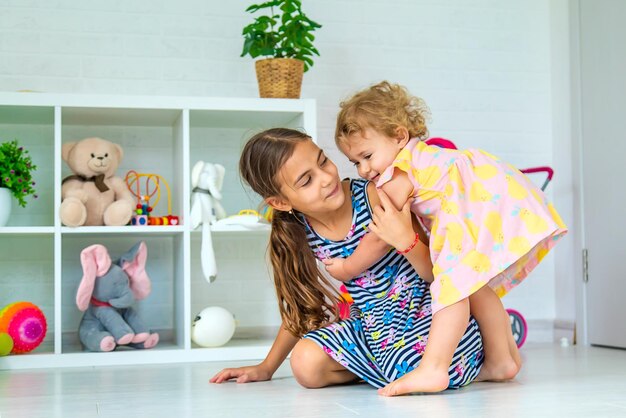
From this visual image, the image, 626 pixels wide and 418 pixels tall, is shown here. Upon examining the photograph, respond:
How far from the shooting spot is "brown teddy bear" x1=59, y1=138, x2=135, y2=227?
305 centimetres

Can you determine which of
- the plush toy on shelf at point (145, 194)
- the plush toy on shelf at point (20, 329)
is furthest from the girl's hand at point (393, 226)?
the plush toy on shelf at point (20, 329)

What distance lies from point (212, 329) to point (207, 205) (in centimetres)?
45

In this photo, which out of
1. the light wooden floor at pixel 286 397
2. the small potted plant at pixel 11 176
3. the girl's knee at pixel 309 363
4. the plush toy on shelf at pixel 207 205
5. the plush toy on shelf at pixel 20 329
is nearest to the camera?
the light wooden floor at pixel 286 397

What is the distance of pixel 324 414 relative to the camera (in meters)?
1.71

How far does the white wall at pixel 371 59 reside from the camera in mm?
3371

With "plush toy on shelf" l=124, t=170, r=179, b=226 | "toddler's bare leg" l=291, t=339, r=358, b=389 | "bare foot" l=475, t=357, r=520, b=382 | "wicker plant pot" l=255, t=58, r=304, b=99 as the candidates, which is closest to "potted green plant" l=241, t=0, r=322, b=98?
"wicker plant pot" l=255, t=58, r=304, b=99

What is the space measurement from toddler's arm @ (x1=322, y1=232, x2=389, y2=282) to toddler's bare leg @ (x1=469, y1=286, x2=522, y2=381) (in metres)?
0.26

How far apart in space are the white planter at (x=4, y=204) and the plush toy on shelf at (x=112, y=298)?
0.29 m

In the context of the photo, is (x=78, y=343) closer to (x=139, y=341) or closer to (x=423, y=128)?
(x=139, y=341)

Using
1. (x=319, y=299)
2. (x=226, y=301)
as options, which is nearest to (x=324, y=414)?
(x=319, y=299)

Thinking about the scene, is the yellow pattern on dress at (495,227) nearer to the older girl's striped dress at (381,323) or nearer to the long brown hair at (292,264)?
the older girl's striped dress at (381,323)

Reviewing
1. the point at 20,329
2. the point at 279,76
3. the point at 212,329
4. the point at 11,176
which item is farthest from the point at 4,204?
the point at 279,76

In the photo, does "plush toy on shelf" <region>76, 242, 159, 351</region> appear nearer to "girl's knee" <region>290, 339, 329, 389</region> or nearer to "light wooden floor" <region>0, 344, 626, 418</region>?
"light wooden floor" <region>0, 344, 626, 418</region>

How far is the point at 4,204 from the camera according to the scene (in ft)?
9.75
